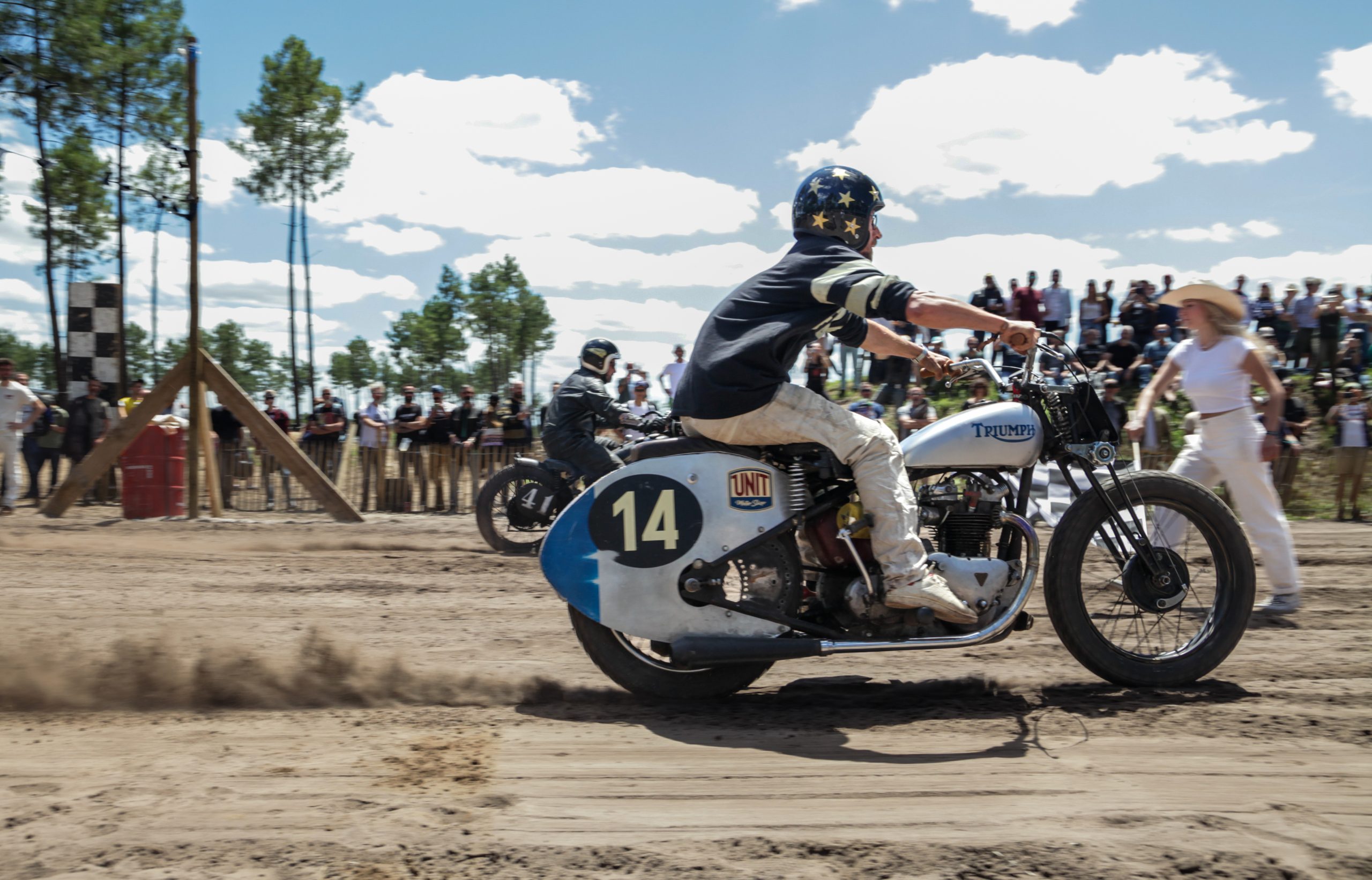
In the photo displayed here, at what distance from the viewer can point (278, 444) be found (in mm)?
11477

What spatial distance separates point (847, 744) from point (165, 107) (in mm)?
23224

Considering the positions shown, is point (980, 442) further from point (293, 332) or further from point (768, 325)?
point (293, 332)

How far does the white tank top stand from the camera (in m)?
5.98

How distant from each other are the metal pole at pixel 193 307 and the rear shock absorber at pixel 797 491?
31.8 ft

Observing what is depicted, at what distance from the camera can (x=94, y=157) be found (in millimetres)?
21578

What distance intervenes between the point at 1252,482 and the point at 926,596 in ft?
11.0

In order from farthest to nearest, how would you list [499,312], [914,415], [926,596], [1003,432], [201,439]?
[499,312] → [914,415] → [201,439] → [1003,432] → [926,596]

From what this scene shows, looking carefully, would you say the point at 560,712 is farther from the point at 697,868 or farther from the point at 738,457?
the point at 697,868

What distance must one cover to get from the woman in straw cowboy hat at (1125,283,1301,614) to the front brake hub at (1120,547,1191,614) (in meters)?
1.78

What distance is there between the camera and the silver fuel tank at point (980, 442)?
394 cm

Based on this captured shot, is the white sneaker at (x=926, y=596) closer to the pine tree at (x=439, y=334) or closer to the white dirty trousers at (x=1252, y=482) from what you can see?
the white dirty trousers at (x=1252, y=482)

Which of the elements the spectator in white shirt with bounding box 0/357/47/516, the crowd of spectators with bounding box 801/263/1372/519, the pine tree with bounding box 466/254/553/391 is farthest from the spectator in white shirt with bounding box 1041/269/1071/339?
the pine tree with bounding box 466/254/553/391

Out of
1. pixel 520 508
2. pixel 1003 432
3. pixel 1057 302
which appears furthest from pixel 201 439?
pixel 1057 302

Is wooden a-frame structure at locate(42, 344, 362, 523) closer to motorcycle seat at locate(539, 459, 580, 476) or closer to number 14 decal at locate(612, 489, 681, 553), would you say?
motorcycle seat at locate(539, 459, 580, 476)
